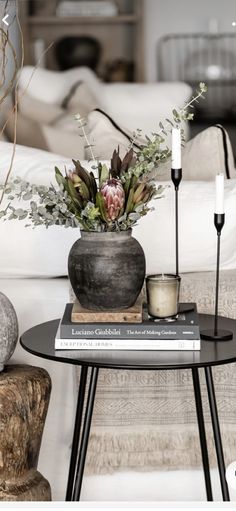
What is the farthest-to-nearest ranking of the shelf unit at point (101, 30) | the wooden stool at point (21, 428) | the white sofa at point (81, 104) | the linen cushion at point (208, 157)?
the shelf unit at point (101, 30) < the white sofa at point (81, 104) < the linen cushion at point (208, 157) < the wooden stool at point (21, 428)

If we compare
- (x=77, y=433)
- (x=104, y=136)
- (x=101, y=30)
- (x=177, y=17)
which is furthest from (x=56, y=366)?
(x=177, y=17)

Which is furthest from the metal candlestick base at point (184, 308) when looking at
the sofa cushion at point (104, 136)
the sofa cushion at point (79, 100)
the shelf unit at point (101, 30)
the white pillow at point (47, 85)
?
the shelf unit at point (101, 30)

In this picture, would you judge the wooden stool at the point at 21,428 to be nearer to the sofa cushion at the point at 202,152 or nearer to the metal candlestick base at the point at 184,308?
the metal candlestick base at the point at 184,308

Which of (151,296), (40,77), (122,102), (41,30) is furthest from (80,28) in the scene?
(151,296)

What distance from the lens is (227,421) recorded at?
7.26 feet

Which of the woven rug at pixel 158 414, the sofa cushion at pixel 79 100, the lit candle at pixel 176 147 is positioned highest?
the lit candle at pixel 176 147

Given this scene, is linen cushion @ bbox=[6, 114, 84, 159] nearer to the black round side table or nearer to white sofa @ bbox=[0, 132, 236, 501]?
white sofa @ bbox=[0, 132, 236, 501]

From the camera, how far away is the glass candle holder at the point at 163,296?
6.26 feet

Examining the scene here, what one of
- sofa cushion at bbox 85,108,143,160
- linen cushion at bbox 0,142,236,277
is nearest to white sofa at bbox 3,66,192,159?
sofa cushion at bbox 85,108,143,160

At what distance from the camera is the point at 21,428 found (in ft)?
6.50

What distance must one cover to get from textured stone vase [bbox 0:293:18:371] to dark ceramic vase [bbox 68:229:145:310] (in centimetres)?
16

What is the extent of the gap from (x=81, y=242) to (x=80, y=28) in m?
4.71

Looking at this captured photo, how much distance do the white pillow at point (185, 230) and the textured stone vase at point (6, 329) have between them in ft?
1.25

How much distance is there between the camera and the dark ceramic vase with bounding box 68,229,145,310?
1912 mm
